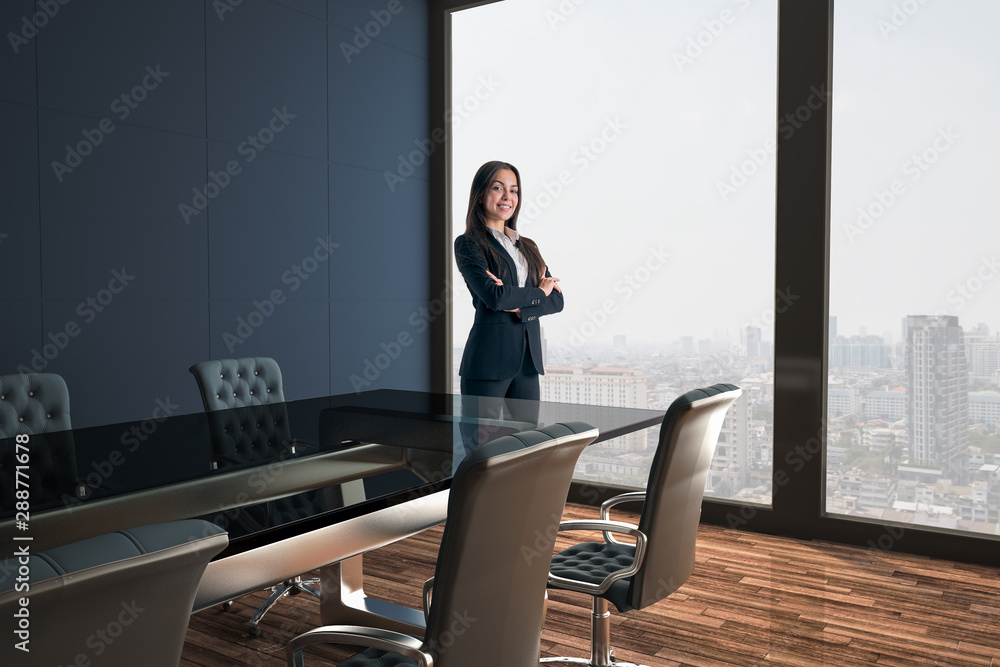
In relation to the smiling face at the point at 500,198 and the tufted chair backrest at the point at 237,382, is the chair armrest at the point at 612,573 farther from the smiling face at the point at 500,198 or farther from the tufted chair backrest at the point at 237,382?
the smiling face at the point at 500,198

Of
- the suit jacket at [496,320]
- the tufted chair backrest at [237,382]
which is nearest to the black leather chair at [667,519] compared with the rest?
the suit jacket at [496,320]

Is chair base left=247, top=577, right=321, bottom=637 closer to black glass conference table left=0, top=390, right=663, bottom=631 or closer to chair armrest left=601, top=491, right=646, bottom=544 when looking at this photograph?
black glass conference table left=0, top=390, right=663, bottom=631

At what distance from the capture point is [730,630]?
3.17m

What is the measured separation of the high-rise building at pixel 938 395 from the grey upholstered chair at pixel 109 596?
4.15 meters

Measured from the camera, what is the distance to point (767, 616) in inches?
130

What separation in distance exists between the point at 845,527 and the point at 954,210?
1.76 meters

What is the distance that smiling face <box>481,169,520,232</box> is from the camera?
384 cm

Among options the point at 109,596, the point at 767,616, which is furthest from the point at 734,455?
the point at 109,596

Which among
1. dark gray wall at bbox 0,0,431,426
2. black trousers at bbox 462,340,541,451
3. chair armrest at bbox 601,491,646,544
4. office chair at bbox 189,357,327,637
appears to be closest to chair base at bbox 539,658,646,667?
chair armrest at bbox 601,491,646,544

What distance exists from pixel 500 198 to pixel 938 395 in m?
2.50

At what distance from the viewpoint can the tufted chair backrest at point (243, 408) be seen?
2416 millimetres

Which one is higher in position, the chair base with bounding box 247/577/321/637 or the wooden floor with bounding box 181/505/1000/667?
the chair base with bounding box 247/577/321/637

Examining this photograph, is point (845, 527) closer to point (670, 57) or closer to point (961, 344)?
point (961, 344)

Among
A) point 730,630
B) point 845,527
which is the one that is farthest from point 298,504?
point 845,527
